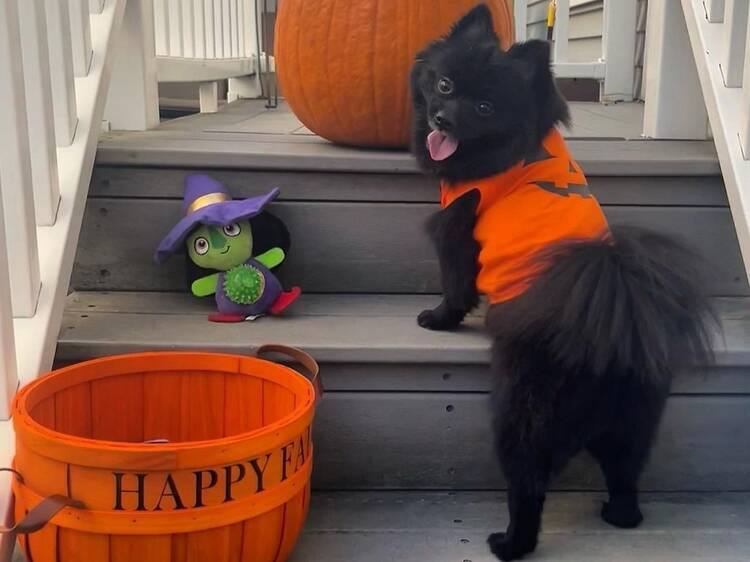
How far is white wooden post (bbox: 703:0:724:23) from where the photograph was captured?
184 cm

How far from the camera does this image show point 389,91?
186cm

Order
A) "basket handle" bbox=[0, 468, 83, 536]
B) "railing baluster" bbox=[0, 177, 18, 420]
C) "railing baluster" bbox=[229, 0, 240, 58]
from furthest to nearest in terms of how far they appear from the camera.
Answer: "railing baluster" bbox=[229, 0, 240, 58] < "railing baluster" bbox=[0, 177, 18, 420] < "basket handle" bbox=[0, 468, 83, 536]

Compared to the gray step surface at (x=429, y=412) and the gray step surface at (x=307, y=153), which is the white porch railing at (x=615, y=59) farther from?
the gray step surface at (x=429, y=412)

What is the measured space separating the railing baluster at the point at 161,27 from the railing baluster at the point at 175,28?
32 mm

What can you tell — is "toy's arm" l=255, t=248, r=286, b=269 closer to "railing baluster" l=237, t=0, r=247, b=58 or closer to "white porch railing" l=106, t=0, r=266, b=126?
"white porch railing" l=106, t=0, r=266, b=126

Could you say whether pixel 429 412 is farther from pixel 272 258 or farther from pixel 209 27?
pixel 209 27

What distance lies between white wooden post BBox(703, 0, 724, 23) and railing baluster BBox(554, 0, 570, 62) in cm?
209

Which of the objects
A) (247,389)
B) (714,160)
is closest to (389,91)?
(714,160)

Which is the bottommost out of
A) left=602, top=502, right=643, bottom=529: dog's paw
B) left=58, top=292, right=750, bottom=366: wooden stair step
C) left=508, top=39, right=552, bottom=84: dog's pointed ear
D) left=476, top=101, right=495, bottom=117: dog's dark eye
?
left=602, top=502, right=643, bottom=529: dog's paw

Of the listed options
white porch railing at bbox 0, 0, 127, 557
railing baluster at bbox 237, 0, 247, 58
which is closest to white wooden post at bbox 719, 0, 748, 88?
white porch railing at bbox 0, 0, 127, 557

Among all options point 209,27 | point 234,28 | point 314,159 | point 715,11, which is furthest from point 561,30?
point 314,159

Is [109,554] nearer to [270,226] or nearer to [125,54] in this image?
[270,226]

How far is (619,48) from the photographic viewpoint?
3545mm

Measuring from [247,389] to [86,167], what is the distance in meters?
0.64
